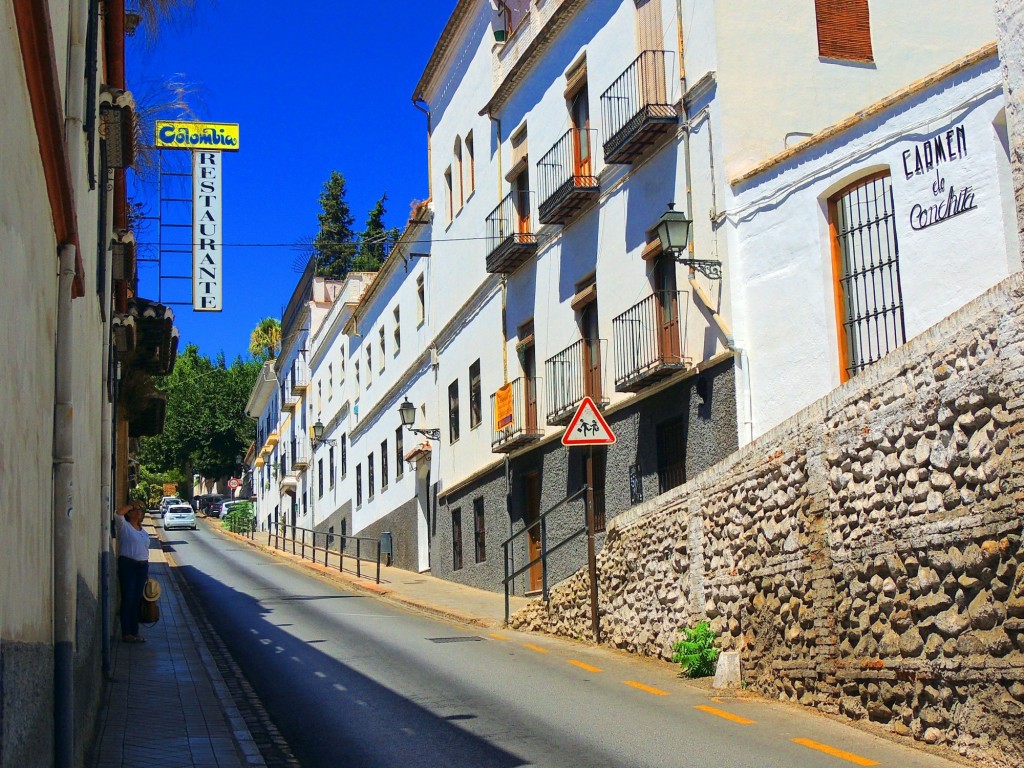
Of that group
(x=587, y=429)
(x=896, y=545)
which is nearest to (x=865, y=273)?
(x=587, y=429)

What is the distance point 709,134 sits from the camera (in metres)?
16.3

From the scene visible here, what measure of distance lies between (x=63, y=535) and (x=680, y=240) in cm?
1068

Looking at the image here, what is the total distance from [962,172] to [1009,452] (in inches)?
215

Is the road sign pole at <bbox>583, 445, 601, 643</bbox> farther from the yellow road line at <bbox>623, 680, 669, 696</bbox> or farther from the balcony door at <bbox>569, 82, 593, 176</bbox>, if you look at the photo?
the balcony door at <bbox>569, 82, 593, 176</bbox>

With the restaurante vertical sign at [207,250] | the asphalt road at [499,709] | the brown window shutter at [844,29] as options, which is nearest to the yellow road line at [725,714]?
the asphalt road at [499,709]

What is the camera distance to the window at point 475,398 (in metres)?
26.7

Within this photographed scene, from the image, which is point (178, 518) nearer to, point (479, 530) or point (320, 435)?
point (320, 435)

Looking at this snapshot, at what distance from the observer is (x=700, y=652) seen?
12070 millimetres

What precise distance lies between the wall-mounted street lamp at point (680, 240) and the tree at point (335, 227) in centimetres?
5431

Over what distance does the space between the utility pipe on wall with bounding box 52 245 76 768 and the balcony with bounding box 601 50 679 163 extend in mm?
11718

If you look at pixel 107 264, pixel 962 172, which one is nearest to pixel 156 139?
pixel 107 264

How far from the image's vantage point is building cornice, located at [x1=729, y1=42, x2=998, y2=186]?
39.7 feet

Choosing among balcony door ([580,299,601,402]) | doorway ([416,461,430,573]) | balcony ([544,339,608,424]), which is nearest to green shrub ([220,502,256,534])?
doorway ([416,461,430,573])

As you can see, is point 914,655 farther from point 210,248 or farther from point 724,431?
point 210,248
